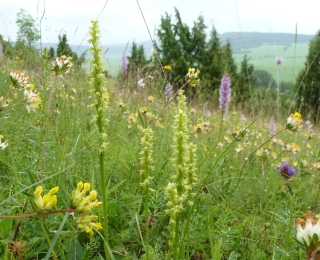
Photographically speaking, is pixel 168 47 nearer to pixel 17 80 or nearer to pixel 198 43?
pixel 198 43

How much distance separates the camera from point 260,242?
62.7 inches

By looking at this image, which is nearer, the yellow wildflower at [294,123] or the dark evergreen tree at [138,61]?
the yellow wildflower at [294,123]

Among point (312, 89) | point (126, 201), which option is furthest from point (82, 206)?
point (312, 89)

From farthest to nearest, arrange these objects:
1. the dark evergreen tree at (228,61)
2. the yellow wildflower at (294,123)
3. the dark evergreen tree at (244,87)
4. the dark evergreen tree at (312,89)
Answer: the dark evergreen tree at (312,89)
the dark evergreen tree at (228,61)
the dark evergreen tree at (244,87)
the yellow wildflower at (294,123)

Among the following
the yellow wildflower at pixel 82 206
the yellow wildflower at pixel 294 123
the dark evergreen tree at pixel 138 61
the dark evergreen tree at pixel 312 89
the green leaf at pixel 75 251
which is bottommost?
the dark evergreen tree at pixel 312 89

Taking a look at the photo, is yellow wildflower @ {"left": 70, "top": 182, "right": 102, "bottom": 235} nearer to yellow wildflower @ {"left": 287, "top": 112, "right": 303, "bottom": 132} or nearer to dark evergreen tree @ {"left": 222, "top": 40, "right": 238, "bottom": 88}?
yellow wildflower @ {"left": 287, "top": 112, "right": 303, "bottom": 132}

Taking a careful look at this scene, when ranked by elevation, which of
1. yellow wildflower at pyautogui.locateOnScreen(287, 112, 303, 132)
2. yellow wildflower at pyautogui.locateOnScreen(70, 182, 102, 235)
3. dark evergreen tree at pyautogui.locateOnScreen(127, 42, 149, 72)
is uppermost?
dark evergreen tree at pyautogui.locateOnScreen(127, 42, 149, 72)

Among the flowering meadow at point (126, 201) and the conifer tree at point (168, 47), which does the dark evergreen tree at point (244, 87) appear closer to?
the flowering meadow at point (126, 201)

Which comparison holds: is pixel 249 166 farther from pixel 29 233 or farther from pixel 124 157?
pixel 29 233

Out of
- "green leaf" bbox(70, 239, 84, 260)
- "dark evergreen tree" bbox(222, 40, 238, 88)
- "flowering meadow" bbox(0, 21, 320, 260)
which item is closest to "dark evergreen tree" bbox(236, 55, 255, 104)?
"dark evergreen tree" bbox(222, 40, 238, 88)

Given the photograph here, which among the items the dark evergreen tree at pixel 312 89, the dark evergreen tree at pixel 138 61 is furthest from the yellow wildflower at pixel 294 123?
the dark evergreen tree at pixel 138 61

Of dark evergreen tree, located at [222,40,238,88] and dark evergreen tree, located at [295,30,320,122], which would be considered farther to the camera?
dark evergreen tree, located at [295,30,320,122]

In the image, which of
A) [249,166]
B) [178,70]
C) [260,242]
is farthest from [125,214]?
[178,70]

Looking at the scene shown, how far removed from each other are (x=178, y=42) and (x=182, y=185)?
25046 millimetres
